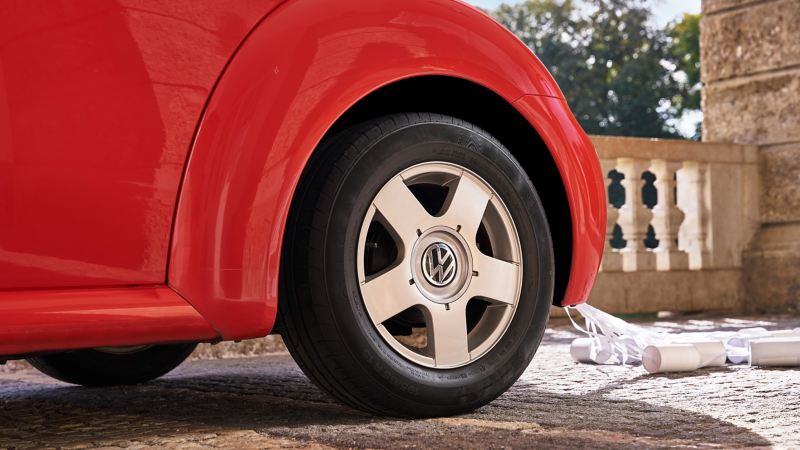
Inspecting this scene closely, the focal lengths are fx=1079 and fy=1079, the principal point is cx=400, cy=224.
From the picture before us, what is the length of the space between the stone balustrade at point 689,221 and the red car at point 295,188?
195 inches

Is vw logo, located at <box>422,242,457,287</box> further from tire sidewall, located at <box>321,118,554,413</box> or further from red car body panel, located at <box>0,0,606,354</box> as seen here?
red car body panel, located at <box>0,0,606,354</box>

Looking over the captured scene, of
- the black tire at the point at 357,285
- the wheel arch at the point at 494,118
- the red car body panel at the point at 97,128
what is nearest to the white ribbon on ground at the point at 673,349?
the wheel arch at the point at 494,118

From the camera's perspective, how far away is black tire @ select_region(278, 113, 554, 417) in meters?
2.35

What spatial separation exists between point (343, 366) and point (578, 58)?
48.0 metres

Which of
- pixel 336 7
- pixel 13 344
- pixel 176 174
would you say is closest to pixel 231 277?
pixel 176 174

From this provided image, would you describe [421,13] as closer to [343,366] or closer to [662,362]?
[343,366]

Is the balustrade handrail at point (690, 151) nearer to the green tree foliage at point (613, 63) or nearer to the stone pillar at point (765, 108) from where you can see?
the stone pillar at point (765, 108)

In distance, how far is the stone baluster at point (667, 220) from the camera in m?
7.75

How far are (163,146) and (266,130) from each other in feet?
0.71

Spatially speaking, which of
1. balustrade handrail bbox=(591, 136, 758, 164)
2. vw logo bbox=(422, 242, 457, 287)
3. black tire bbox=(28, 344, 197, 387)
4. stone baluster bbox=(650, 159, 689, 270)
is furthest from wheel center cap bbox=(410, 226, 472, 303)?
stone baluster bbox=(650, 159, 689, 270)

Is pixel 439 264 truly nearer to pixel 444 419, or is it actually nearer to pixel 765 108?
pixel 444 419

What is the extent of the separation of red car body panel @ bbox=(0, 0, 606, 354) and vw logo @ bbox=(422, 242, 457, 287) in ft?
1.22

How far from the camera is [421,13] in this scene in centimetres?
254

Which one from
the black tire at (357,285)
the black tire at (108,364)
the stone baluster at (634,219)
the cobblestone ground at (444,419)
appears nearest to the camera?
the cobblestone ground at (444,419)
